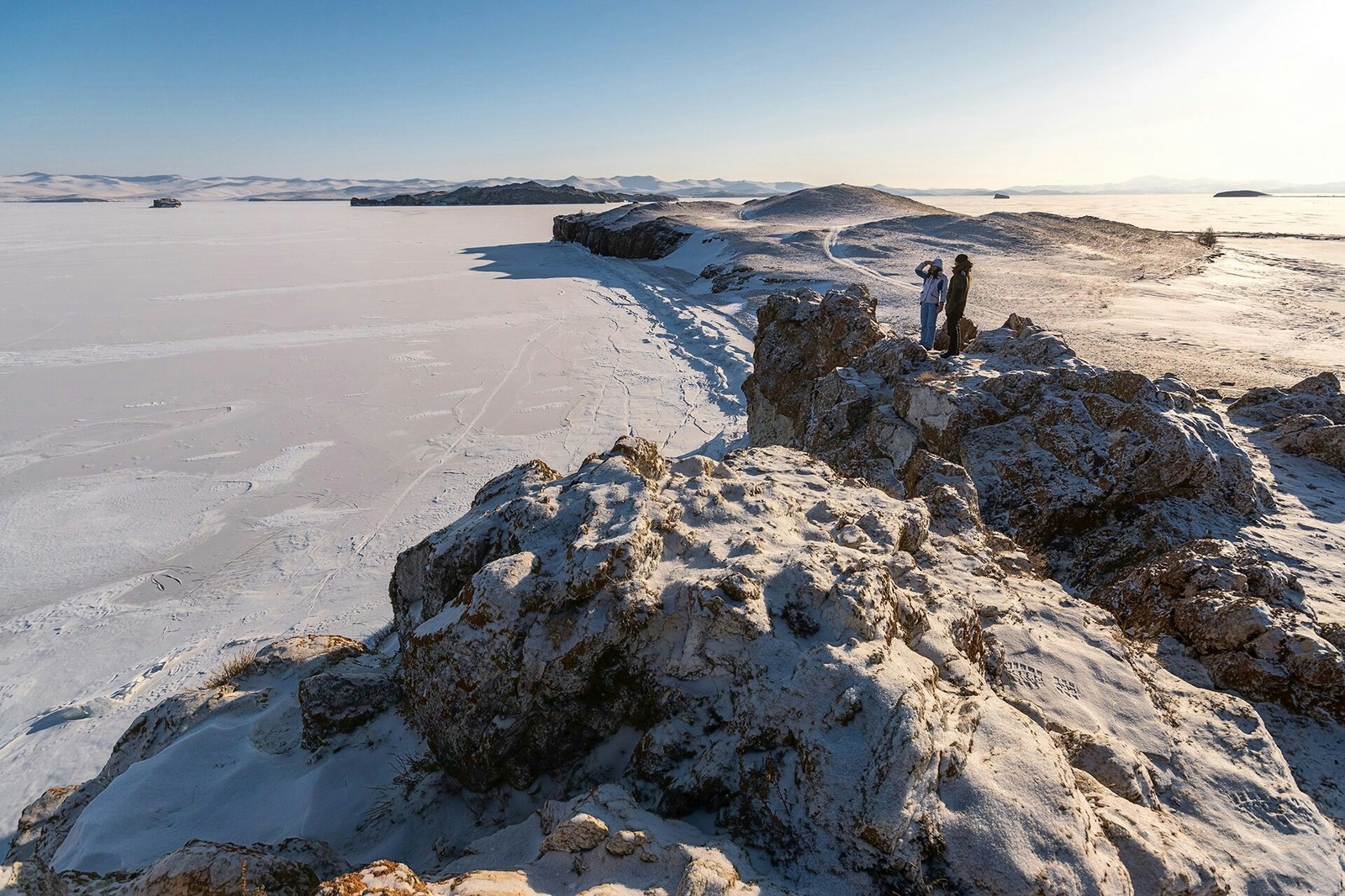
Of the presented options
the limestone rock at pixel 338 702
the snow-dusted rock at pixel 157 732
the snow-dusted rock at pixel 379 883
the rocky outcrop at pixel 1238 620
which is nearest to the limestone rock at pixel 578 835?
the snow-dusted rock at pixel 379 883

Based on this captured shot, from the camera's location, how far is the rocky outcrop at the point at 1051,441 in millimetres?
5020

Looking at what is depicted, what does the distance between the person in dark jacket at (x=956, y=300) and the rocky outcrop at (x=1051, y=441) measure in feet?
0.80

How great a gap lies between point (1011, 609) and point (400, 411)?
9.57 m

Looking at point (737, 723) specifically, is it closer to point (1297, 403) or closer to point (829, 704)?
point (829, 704)

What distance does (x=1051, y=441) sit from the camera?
547 centimetres

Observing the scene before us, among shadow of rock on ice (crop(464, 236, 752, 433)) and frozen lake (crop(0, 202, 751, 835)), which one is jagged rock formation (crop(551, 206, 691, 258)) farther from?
frozen lake (crop(0, 202, 751, 835))

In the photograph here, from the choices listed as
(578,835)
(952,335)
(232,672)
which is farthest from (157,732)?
(952,335)

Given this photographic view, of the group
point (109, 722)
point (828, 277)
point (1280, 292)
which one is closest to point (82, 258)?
point (828, 277)

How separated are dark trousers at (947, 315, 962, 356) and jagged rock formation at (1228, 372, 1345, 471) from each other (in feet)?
9.51

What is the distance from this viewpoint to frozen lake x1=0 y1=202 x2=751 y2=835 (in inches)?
221

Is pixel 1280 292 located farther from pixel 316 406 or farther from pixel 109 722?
pixel 109 722

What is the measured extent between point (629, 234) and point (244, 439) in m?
27.0

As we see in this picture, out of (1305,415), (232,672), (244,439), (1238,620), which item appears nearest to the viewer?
(1238,620)

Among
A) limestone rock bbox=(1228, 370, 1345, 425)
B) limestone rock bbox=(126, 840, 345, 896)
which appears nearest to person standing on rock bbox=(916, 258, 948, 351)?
limestone rock bbox=(1228, 370, 1345, 425)
